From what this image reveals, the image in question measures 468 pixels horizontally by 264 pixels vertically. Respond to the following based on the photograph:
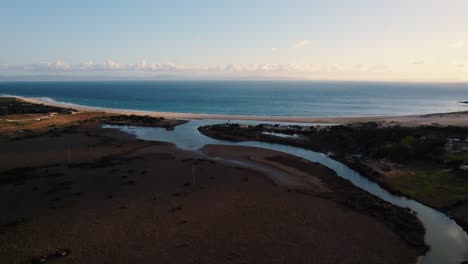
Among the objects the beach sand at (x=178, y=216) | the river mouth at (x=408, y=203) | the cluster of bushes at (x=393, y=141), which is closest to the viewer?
the beach sand at (x=178, y=216)

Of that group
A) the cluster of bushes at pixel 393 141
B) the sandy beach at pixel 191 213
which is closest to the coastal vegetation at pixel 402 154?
the cluster of bushes at pixel 393 141

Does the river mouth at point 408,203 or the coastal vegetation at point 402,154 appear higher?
the coastal vegetation at point 402,154

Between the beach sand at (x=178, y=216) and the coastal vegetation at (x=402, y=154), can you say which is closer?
the beach sand at (x=178, y=216)

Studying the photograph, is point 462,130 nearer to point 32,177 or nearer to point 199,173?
point 199,173

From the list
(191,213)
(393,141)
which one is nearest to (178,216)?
(191,213)

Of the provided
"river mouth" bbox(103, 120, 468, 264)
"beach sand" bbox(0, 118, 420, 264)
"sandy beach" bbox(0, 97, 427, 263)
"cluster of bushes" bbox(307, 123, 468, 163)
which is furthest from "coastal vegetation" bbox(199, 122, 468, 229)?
"beach sand" bbox(0, 118, 420, 264)

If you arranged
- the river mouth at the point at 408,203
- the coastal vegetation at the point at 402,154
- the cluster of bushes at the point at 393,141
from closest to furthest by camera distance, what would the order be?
the river mouth at the point at 408,203 < the coastal vegetation at the point at 402,154 < the cluster of bushes at the point at 393,141

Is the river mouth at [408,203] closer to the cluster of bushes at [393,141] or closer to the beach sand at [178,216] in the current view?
the beach sand at [178,216]
